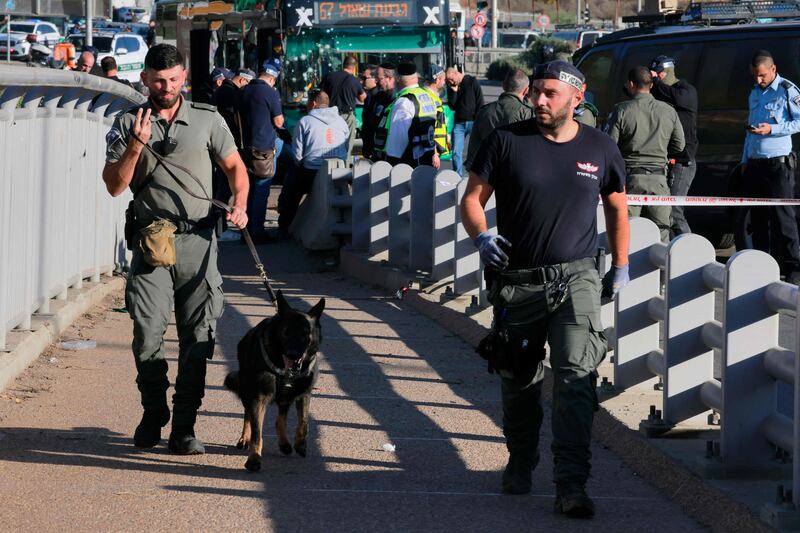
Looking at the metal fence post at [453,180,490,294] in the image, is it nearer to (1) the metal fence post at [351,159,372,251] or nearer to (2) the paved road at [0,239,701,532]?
(2) the paved road at [0,239,701,532]

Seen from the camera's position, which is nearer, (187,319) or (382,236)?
(187,319)

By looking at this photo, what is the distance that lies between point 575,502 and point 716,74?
28.6 feet

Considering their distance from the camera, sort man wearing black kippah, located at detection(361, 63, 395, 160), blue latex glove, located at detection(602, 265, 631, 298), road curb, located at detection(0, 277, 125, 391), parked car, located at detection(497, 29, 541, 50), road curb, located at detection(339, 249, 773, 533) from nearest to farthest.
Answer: road curb, located at detection(339, 249, 773, 533)
blue latex glove, located at detection(602, 265, 631, 298)
road curb, located at detection(0, 277, 125, 391)
man wearing black kippah, located at detection(361, 63, 395, 160)
parked car, located at detection(497, 29, 541, 50)

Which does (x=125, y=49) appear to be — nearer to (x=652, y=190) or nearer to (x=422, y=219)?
(x=422, y=219)

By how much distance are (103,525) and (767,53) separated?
326 inches

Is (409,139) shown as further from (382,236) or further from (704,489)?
(704,489)

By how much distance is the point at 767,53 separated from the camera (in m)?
12.1

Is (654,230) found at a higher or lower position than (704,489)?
higher

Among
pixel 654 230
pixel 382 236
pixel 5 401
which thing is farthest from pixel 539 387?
pixel 382 236

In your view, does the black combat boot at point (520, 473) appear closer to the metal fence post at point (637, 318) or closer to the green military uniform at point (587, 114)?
the metal fence post at point (637, 318)

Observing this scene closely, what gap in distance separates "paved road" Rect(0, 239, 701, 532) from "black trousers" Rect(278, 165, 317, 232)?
266 inches

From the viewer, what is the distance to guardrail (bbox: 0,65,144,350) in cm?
862

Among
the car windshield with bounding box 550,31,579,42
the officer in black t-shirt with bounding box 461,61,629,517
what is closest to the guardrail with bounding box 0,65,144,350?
the officer in black t-shirt with bounding box 461,61,629,517

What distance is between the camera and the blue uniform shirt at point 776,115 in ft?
39.8
